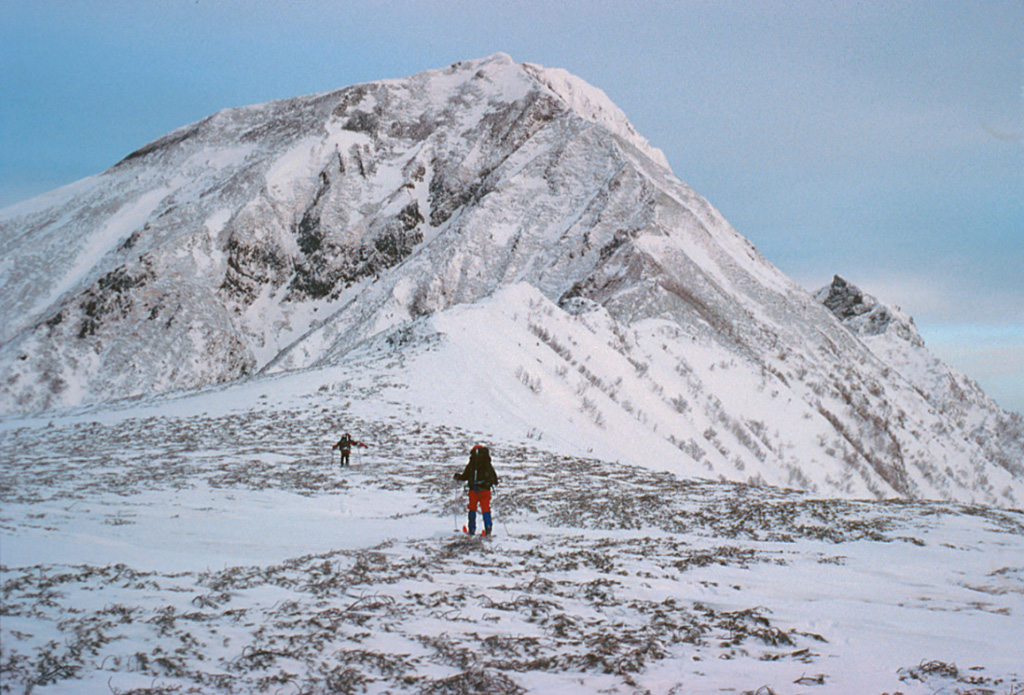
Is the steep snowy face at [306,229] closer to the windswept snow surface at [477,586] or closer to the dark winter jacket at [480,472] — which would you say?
the windswept snow surface at [477,586]

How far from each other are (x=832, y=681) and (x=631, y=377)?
23643 millimetres

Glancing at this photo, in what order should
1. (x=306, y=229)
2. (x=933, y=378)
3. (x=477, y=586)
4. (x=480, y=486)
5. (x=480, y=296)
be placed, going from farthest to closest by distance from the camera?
(x=306, y=229) → (x=933, y=378) → (x=480, y=296) → (x=480, y=486) → (x=477, y=586)

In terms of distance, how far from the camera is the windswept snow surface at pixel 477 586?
5.07m

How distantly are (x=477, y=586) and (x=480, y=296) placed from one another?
167 ft

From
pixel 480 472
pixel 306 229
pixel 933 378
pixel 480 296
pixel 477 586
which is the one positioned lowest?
pixel 477 586

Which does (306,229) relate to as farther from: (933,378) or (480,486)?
(480,486)

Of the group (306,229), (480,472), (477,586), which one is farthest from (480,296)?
(477,586)

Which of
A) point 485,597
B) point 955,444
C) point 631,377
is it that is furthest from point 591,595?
point 955,444

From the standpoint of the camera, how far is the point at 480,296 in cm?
5769

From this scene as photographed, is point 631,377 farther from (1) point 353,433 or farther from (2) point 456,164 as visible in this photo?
(2) point 456,164

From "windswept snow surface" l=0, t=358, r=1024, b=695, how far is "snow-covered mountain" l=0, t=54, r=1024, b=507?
313 inches

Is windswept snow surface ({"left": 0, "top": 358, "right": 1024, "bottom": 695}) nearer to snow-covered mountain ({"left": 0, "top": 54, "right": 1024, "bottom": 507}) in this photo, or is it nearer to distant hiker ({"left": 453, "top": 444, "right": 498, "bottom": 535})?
distant hiker ({"left": 453, "top": 444, "right": 498, "bottom": 535})

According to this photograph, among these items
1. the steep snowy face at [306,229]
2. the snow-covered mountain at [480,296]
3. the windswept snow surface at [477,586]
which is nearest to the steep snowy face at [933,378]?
the snow-covered mountain at [480,296]

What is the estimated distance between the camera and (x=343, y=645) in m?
5.53
